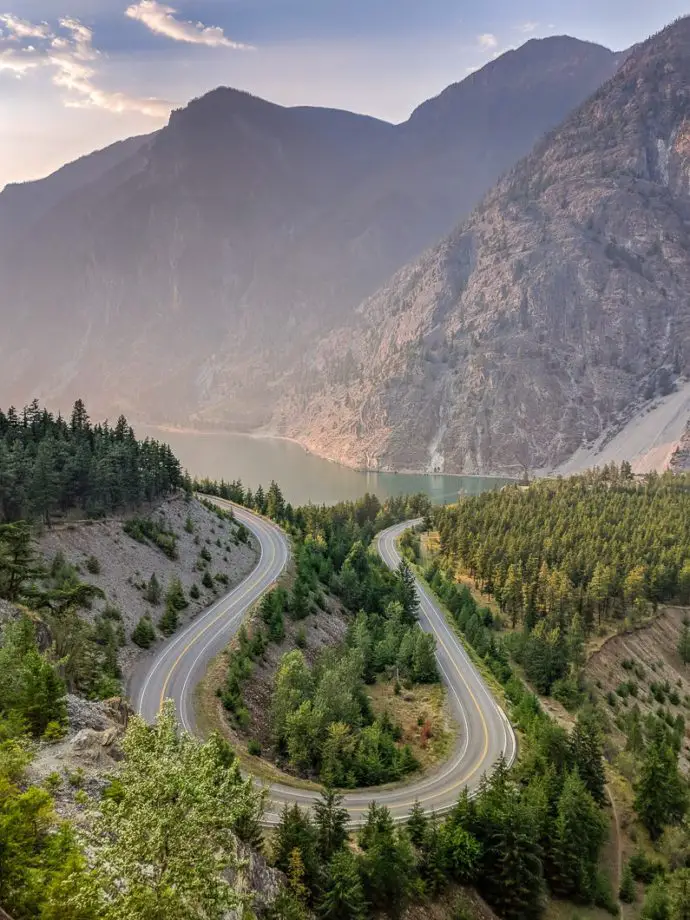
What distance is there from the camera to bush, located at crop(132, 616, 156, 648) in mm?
45656

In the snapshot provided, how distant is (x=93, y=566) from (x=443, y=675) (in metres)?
33.2

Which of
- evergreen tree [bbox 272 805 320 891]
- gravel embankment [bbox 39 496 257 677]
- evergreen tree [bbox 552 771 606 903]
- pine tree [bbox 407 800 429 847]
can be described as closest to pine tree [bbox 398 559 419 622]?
gravel embankment [bbox 39 496 257 677]

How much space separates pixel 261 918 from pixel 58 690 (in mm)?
10826

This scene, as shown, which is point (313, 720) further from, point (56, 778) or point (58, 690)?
point (56, 778)

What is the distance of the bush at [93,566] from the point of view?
50.9m

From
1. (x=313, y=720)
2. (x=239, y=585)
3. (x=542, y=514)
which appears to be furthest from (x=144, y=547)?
(x=542, y=514)

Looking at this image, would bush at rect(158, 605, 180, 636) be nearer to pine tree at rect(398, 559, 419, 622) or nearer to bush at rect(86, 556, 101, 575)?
bush at rect(86, 556, 101, 575)

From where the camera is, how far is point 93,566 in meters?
51.3

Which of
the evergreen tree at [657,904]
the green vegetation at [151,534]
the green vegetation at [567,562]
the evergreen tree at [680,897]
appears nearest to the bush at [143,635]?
the green vegetation at [151,534]

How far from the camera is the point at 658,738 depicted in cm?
5222

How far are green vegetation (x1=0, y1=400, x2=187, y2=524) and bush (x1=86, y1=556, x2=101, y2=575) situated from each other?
6.01 m

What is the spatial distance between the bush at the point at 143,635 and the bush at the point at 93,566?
7001 millimetres

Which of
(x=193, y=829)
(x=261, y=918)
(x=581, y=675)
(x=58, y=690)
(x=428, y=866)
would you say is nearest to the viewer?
(x=193, y=829)

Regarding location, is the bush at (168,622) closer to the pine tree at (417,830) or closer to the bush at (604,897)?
the pine tree at (417,830)
